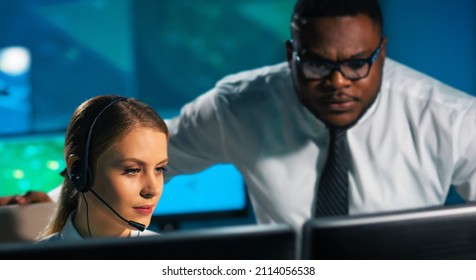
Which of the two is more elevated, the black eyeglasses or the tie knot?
the black eyeglasses

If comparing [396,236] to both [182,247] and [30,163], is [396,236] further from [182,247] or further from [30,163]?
[30,163]

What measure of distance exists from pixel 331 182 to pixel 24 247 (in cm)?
134

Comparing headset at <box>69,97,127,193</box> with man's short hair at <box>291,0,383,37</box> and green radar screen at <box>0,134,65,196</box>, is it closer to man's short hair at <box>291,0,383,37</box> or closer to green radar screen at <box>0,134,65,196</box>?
man's short hair at <box>291,0,383,37</box>

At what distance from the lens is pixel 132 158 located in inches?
41.8

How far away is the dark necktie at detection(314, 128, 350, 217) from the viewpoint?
1768 millimetres

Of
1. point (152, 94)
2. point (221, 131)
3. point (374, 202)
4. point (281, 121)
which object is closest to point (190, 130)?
point (221, 131)

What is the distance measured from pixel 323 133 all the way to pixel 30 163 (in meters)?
1.67

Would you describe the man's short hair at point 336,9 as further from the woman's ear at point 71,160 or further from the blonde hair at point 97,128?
the woman's ear at point 71,160

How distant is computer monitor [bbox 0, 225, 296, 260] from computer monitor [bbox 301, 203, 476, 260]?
0.08 feet

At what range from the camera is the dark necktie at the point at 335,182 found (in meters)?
1.77

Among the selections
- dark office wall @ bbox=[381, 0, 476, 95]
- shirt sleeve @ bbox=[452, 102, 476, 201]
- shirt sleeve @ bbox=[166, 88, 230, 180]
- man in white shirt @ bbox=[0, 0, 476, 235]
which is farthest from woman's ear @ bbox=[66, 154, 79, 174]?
dark office wall @ bbox=[381, 0, 476, 95]

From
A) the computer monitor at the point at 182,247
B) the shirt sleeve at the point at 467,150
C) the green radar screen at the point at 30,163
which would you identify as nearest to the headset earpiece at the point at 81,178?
the computer monitor at the point at 182,247

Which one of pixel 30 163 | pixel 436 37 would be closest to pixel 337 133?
pixel 436 37
